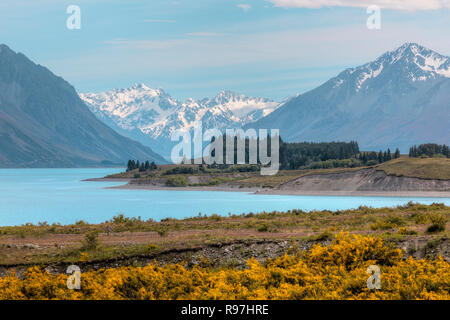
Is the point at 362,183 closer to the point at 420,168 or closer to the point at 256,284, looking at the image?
the point at 420,168

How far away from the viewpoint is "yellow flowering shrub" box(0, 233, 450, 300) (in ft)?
57.7

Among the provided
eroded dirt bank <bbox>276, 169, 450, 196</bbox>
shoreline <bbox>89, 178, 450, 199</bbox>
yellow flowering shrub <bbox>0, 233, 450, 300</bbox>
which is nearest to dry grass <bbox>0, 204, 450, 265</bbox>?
yellow flowering shrub <bbox>0, 233, 450, 300</bbox>

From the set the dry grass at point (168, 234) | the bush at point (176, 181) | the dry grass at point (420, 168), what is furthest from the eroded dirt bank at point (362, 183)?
the dry grass at point (168, 234)

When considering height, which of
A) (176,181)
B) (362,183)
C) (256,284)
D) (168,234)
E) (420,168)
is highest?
(256,284)

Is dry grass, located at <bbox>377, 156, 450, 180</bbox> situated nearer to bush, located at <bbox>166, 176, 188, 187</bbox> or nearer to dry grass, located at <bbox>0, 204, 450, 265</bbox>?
bush, located at <bbox>166, 176, 188, 187</bbox>

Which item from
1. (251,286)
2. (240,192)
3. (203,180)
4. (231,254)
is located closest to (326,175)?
(240,192)

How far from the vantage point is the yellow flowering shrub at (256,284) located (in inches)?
693

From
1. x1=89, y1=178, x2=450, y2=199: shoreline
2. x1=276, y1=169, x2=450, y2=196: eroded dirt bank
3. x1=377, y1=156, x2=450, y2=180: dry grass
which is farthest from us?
x1=377, y1=156, x2=450, y2=180: dry grass

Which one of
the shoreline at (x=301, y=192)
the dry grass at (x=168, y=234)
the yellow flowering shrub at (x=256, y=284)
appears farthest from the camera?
the shoreline at (x=301, y=192)

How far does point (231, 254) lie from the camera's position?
96.4 ft

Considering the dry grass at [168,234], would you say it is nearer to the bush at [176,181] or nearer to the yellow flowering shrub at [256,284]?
the yellow flowering shrub at [256,284]

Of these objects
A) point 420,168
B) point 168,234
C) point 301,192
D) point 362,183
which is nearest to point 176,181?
point 301,192

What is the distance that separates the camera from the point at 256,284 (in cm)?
1950
